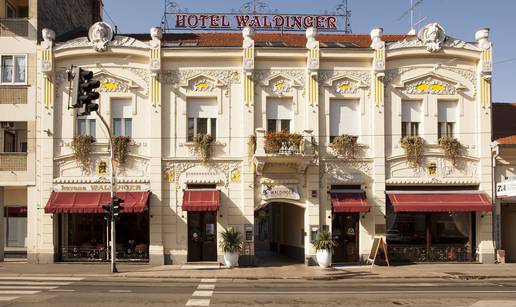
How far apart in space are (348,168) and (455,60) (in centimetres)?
729

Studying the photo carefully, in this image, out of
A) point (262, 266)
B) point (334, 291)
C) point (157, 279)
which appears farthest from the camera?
point (262, 266)

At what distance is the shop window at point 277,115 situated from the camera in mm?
25859

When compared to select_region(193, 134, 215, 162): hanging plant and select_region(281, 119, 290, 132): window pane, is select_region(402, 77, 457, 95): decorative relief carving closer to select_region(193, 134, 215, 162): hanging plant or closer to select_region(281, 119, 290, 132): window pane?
select_region(281, 119, 290, 132): window pane

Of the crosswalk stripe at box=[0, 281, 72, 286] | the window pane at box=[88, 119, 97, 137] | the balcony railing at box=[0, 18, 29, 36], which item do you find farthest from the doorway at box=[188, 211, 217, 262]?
the balcony railing at box=[0, 18, 29, 36]

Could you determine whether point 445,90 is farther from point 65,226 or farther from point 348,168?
point 65,226

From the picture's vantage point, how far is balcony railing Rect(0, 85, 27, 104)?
25.7 metres

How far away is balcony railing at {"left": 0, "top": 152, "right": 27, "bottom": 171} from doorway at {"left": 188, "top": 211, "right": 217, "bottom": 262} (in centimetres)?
803

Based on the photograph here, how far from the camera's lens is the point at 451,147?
84.2ft

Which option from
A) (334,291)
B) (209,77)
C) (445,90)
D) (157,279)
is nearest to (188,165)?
(209,77)

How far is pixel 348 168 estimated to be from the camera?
84.2 ft

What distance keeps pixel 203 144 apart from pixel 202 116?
57.4 inches

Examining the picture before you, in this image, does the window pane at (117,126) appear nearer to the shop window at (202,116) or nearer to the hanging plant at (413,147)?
the shop window at (202,116)

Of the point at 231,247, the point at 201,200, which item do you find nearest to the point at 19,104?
the point at 201,200

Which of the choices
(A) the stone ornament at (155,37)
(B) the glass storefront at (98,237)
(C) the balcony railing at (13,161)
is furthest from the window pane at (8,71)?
(B) the glass storefront at (98,237)
